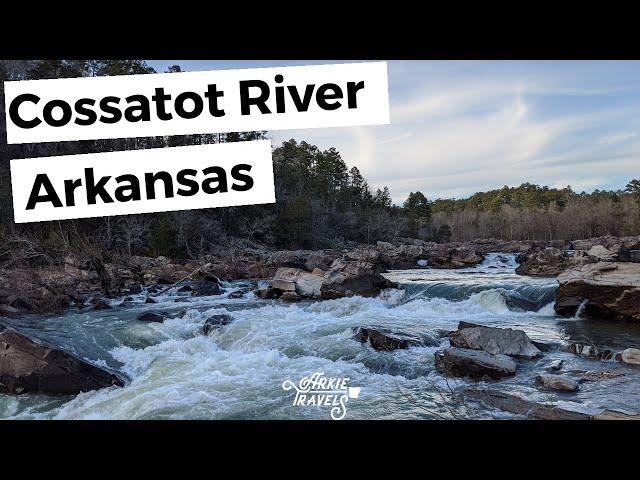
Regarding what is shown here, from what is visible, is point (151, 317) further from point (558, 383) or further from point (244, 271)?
point (558, 383)

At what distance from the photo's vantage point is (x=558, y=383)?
4074 mm

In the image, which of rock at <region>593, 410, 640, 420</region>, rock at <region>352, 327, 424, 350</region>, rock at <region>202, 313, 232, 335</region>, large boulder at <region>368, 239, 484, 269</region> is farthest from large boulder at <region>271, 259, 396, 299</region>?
rock at <region>593, 410, 640, 420</region>

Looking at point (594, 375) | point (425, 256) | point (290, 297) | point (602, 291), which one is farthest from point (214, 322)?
point (425, 256)

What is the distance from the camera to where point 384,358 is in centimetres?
519

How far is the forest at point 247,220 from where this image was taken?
8266mm

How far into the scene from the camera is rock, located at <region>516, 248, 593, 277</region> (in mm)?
10531

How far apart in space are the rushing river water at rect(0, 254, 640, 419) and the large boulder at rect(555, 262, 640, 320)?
0.25 m

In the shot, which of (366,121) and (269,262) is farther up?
(366,121)

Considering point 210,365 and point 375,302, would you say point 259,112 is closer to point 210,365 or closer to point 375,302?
point 210,365

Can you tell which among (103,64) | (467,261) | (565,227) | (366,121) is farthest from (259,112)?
(467,261)

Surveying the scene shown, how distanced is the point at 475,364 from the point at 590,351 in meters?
1.71

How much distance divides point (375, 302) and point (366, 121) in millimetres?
5613

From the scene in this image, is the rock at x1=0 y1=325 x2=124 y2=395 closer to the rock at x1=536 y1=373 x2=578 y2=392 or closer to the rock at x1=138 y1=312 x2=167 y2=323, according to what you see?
the rock at x1=138 y1=312 x2=167 y2=323
